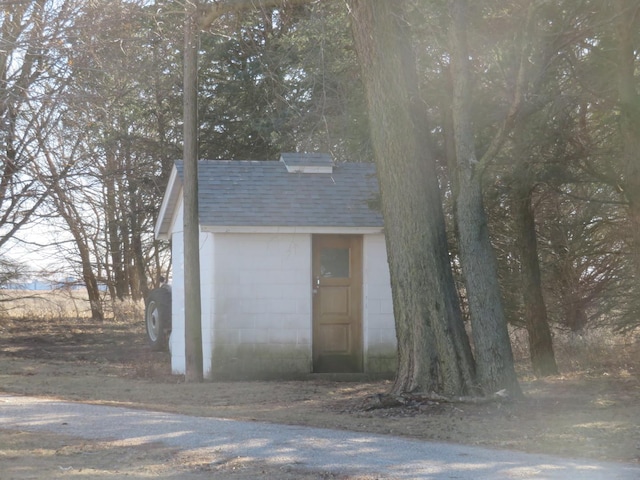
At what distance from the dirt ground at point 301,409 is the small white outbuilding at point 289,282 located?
0.77 metres

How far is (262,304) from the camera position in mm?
15641

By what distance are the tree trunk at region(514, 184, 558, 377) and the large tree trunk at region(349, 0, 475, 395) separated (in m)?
3.71

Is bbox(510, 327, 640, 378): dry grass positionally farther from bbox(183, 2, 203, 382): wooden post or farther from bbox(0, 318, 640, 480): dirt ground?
bbox(183, 2, 203, 382): wooden post

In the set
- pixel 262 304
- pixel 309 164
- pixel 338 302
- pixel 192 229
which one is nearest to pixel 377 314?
pixel 338 302

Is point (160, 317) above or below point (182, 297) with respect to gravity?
below

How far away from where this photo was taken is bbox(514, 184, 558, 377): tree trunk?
14.8 m

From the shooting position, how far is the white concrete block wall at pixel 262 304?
15484mm

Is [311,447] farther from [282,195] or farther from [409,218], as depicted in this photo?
[282,195]

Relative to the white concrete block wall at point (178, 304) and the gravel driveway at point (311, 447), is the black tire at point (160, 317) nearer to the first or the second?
the white concrete block wall at point (178, 304)

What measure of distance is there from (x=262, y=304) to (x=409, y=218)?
5.09 meters

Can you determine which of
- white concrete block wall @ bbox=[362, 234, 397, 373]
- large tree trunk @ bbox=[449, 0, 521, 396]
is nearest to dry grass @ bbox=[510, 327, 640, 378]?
white concrete block wall @ bbox=[362, 234, 397, 373]

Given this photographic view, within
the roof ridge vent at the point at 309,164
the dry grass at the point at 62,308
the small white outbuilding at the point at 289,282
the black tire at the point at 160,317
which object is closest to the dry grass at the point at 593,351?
the small white outbuilding at the point at 289,282

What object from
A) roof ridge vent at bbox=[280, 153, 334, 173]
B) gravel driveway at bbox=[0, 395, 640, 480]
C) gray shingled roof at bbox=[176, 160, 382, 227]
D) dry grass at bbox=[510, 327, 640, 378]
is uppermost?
roof ridge vent at bbox=[280, 153, 334, 173]

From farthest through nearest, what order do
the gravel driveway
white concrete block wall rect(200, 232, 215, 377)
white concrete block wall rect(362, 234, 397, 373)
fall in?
1. white concrete block wall rect(362, 234, 397, 373)
2. white concrete block wall rect(200, 232, 215, 377)
3. the gravel driveway
